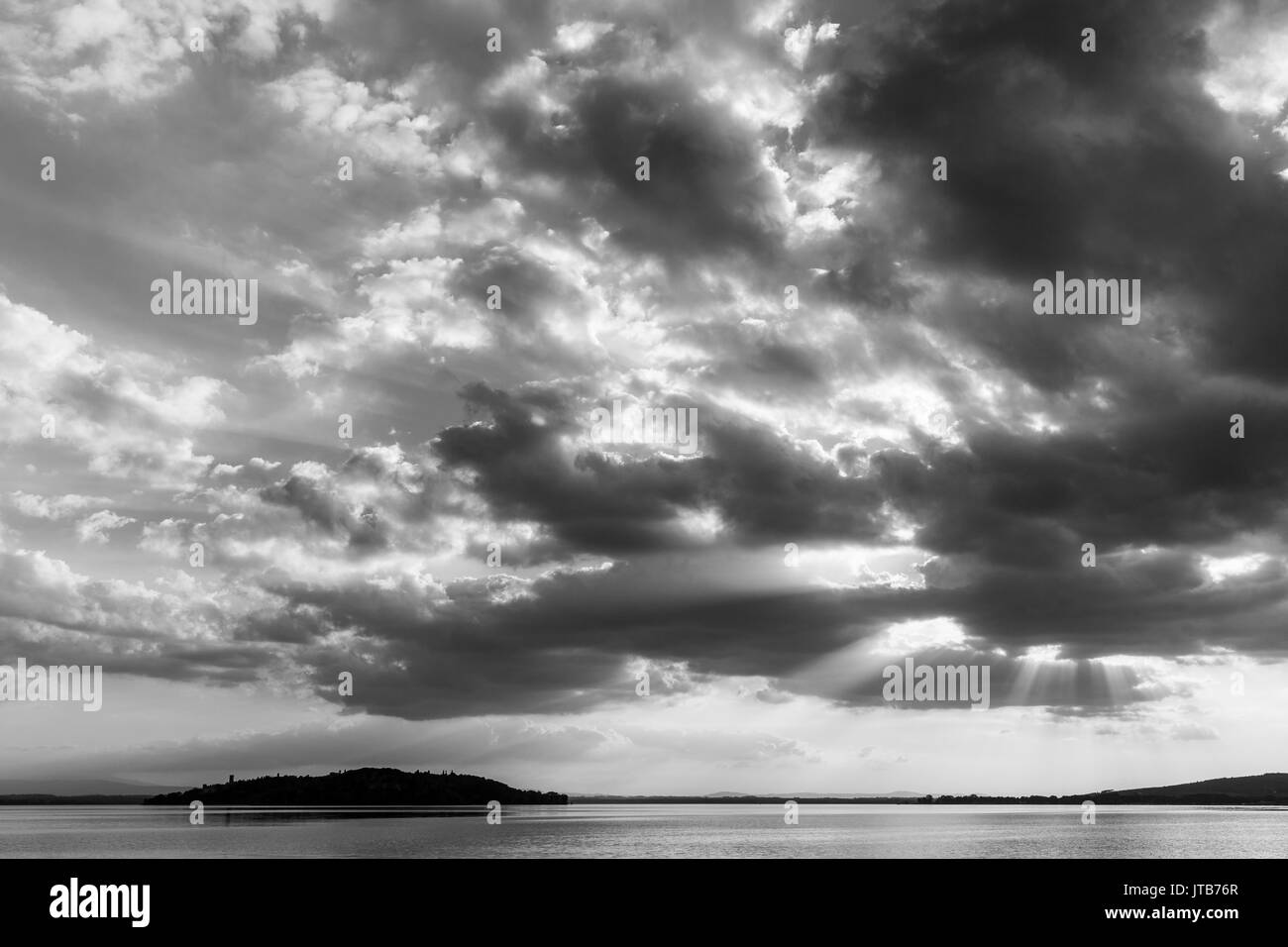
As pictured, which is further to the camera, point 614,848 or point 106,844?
point 106,844
